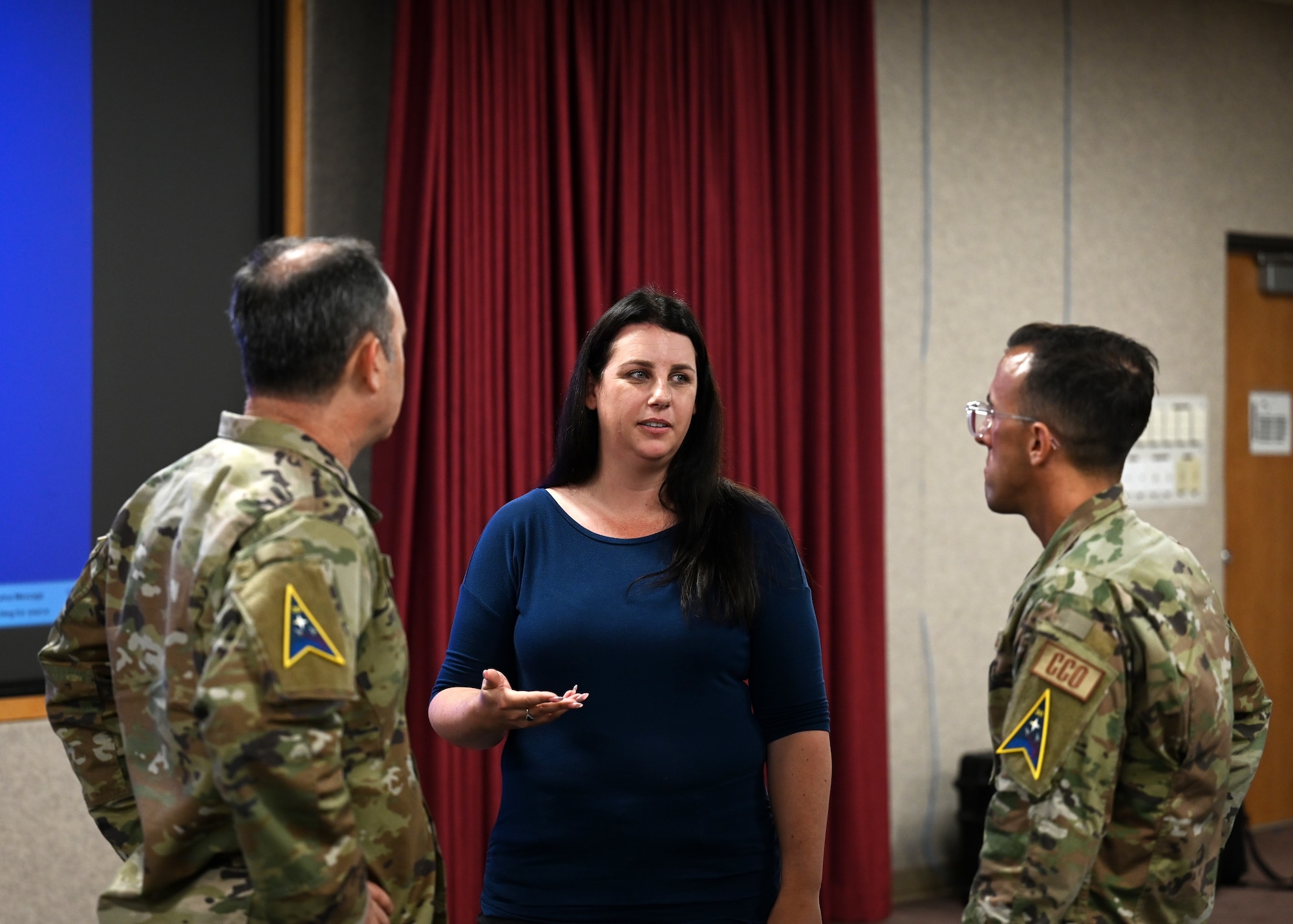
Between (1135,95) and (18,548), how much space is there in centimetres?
403

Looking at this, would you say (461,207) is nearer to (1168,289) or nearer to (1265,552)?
(1168,289)

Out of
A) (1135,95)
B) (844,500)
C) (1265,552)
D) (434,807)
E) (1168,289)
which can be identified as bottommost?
(434,807)

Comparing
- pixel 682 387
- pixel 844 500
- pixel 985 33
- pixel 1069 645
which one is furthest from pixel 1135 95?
pixel 1069 645

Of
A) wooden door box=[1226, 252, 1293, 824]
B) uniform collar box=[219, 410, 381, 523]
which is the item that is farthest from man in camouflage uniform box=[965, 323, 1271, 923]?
wooden door box=[1226, 252, 1293, 824]

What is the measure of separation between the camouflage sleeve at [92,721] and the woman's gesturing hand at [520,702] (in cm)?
45

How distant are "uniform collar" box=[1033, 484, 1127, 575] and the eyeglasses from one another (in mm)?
125

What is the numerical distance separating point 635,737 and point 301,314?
2.61 ft

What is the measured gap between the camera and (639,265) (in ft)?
11.4

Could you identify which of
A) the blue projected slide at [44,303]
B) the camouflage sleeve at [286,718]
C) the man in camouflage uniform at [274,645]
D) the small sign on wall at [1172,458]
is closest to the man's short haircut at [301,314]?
the man in camouflage uniform at [274,645]

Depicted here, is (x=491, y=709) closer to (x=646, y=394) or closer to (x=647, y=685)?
(x=647, y=685)

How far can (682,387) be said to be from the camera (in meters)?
1.91

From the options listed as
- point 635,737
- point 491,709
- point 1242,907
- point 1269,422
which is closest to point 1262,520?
point 1269,422

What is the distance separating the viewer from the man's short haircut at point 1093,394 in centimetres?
151

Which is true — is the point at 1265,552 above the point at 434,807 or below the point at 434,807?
above
